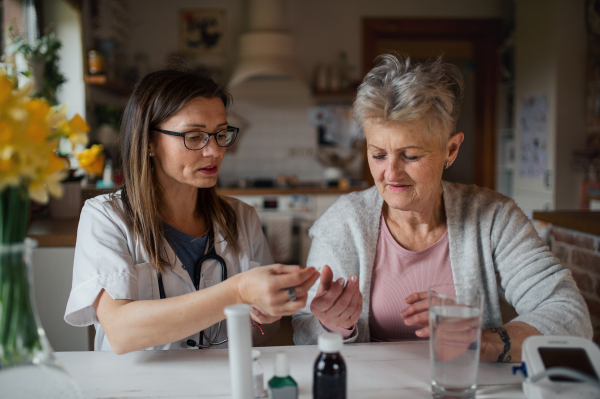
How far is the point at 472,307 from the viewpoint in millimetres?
878

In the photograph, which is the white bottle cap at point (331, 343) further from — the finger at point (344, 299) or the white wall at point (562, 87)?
the white wall at point (562, 87)

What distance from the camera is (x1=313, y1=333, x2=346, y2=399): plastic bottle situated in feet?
2.54

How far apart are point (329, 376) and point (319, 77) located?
4.12m

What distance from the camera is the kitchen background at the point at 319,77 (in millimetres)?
3736

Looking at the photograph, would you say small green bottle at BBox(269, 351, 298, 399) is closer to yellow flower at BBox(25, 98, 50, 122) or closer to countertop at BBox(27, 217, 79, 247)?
yellow flower at BBox(25, 98, 50, 122)

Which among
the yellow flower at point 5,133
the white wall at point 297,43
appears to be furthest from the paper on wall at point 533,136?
the yellow flower at point 5,133

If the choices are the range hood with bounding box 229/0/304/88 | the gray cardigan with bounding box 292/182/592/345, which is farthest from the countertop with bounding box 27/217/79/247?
the range hood with bounding box 229/0/304/88

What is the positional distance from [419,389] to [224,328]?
25.5 inches

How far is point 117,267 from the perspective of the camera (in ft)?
3.83

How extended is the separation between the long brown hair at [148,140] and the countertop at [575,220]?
1.43 meters

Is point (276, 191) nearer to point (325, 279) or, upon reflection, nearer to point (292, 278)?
point (325, 279)

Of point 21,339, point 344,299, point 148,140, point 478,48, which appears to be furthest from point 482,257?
point 478,48

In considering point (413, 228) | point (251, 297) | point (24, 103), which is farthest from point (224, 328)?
point (24, 103)

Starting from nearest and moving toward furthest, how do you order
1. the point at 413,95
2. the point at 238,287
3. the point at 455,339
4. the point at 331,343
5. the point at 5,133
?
the point at 5,133, the point at 331,343, the point at 455,339, the point at 238,287, the point at 413,95
